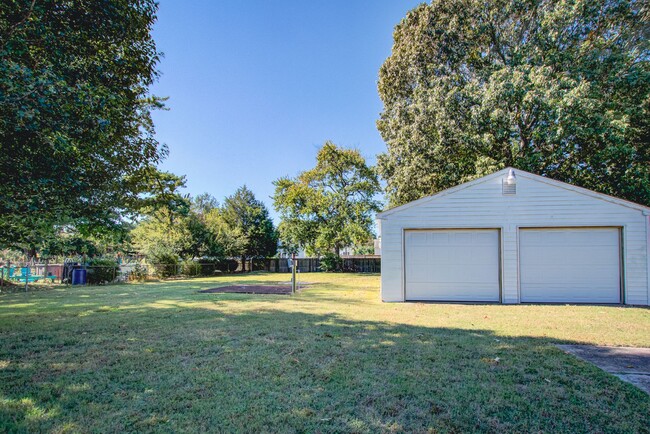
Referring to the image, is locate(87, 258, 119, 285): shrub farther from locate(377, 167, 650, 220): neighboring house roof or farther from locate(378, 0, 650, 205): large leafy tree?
locate(378, 0, 650, 205): large leafy tree

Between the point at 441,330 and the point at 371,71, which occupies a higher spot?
the point at 371,71

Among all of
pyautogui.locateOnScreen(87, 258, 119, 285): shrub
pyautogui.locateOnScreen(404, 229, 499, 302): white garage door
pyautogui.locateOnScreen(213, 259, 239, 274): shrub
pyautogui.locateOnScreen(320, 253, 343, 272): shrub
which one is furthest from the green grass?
pyautogui.locateOnScreen(320, 253, 343, 272): shrub

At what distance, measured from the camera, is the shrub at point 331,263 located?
27.9 metres

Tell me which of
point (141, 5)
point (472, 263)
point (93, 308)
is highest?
point (141, 5)

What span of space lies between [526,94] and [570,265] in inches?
291

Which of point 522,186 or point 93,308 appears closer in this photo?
point 93,308

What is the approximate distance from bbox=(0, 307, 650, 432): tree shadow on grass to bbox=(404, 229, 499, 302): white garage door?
4.43 meters

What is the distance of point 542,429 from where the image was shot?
8.81 feet

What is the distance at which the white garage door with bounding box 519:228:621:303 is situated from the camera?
951cm

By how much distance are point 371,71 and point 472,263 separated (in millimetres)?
14381

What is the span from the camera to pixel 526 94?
1352 cm

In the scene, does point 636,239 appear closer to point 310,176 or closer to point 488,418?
point 488,418

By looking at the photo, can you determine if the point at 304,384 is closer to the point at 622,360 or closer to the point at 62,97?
the point at 622,360

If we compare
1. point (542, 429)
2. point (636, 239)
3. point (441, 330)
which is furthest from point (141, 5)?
point (636, 239)
